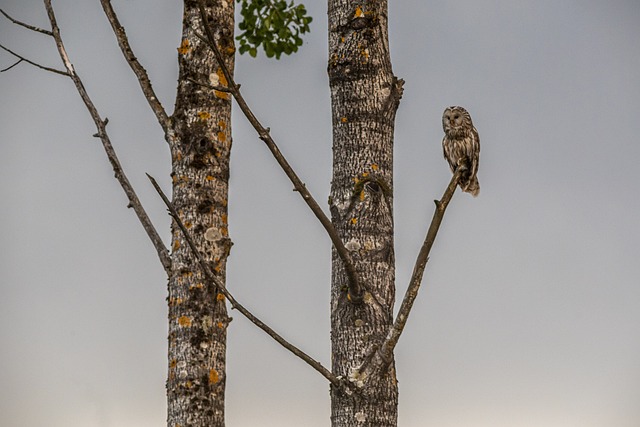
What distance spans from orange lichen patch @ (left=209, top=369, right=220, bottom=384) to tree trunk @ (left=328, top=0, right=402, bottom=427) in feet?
2.22

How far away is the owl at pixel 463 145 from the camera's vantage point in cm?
467

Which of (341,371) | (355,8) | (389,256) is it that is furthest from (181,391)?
(355,8)

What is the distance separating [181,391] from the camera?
3.84 m

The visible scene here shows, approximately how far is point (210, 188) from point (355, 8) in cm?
114

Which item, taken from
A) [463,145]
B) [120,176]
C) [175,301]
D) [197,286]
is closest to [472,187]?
[463,145]

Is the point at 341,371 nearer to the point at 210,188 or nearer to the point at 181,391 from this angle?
the point at 181,391

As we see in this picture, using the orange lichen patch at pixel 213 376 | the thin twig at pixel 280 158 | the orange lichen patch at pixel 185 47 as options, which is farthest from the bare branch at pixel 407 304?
the orange lichen patch at pixel 185 47

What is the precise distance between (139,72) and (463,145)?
1973mm

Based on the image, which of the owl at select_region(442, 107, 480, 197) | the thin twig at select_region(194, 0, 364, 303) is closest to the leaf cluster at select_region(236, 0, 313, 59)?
the thin twig at select_region(194, 0, 364, 303)

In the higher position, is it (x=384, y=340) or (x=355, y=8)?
(x=355, y=8)

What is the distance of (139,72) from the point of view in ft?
14.3

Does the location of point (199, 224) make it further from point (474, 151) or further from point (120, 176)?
point (474, 151)

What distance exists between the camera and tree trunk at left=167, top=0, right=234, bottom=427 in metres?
3.85

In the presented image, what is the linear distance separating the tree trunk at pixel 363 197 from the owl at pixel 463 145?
837 millimetres
